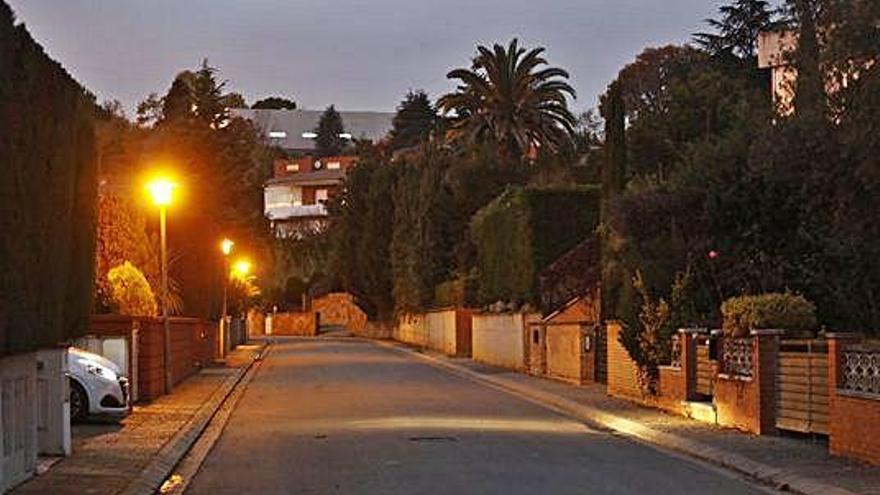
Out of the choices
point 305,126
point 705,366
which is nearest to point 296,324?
point 305,126

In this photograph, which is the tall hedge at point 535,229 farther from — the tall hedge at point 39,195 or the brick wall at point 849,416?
the tall hedge at point 39,195

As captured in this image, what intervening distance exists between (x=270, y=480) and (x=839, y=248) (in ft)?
29.3

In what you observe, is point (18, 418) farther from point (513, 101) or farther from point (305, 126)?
point (305, 126)

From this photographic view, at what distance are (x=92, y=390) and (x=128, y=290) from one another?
11.5 metres

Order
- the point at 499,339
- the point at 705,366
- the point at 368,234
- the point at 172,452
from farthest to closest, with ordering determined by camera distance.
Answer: the point at 368,234 < the point at 499,339 < the point at 705,366 < the point at 172,452

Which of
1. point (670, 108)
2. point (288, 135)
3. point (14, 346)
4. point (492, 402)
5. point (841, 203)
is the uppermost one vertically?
point (288, 135)

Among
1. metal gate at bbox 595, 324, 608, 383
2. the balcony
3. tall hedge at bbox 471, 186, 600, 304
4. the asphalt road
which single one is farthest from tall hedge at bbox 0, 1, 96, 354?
the balcony

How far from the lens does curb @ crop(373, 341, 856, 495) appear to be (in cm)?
1530

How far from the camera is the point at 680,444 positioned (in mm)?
20344

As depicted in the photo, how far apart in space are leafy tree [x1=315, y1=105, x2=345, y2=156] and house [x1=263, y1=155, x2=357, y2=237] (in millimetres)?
16095

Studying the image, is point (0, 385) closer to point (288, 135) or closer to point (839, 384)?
point (839, 384)

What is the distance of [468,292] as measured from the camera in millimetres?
61625

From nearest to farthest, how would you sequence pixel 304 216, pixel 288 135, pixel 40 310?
pixel 40 310 < pixel 304 216 < pixel 288 135

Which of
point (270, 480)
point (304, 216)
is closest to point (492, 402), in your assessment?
point (270, 480)
